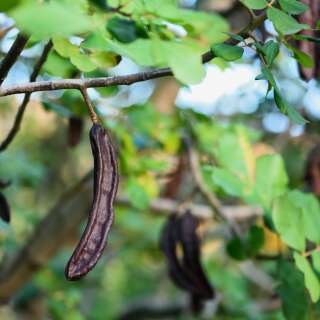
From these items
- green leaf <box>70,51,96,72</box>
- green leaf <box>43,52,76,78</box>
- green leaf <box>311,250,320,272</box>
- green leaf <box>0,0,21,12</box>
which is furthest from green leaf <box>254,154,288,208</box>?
green leaf <box>0,0,21,12</box>

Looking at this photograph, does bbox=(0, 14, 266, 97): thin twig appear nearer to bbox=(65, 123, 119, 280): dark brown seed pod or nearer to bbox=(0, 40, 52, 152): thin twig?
bbox=(65, 123, 119, 280): dark brown seed pod

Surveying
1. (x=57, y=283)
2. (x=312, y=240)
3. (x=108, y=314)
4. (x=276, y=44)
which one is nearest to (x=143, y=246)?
(x=57, y=283)

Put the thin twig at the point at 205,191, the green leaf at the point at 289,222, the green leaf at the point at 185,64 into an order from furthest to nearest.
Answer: the thin twig at the point at 205,191 → the green leaf at the point at 289,222 → the green leaf at the point at 185,64

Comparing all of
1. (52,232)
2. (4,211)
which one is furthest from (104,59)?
(52,232)

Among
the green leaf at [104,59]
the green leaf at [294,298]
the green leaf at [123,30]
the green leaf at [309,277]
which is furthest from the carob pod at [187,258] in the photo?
the green leaf at [123,30]

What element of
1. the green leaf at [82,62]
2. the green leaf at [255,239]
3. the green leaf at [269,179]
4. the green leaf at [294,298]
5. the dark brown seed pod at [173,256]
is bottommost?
the dark brown seed pod at [173,256]

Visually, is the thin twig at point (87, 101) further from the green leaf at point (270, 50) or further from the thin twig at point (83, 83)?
the green leaf at point (270, 50)

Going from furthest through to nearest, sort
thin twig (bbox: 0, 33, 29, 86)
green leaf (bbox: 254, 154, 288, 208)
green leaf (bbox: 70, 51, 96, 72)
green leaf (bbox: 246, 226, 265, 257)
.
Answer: green leaf (bbox: 246, 226, 265, 257), green leaf (bbox: 254, 154, 288, 208), green leaf (bbox: 70, 51, 96, 72), thin twig (bbox: 0, 33, 29, 86)
